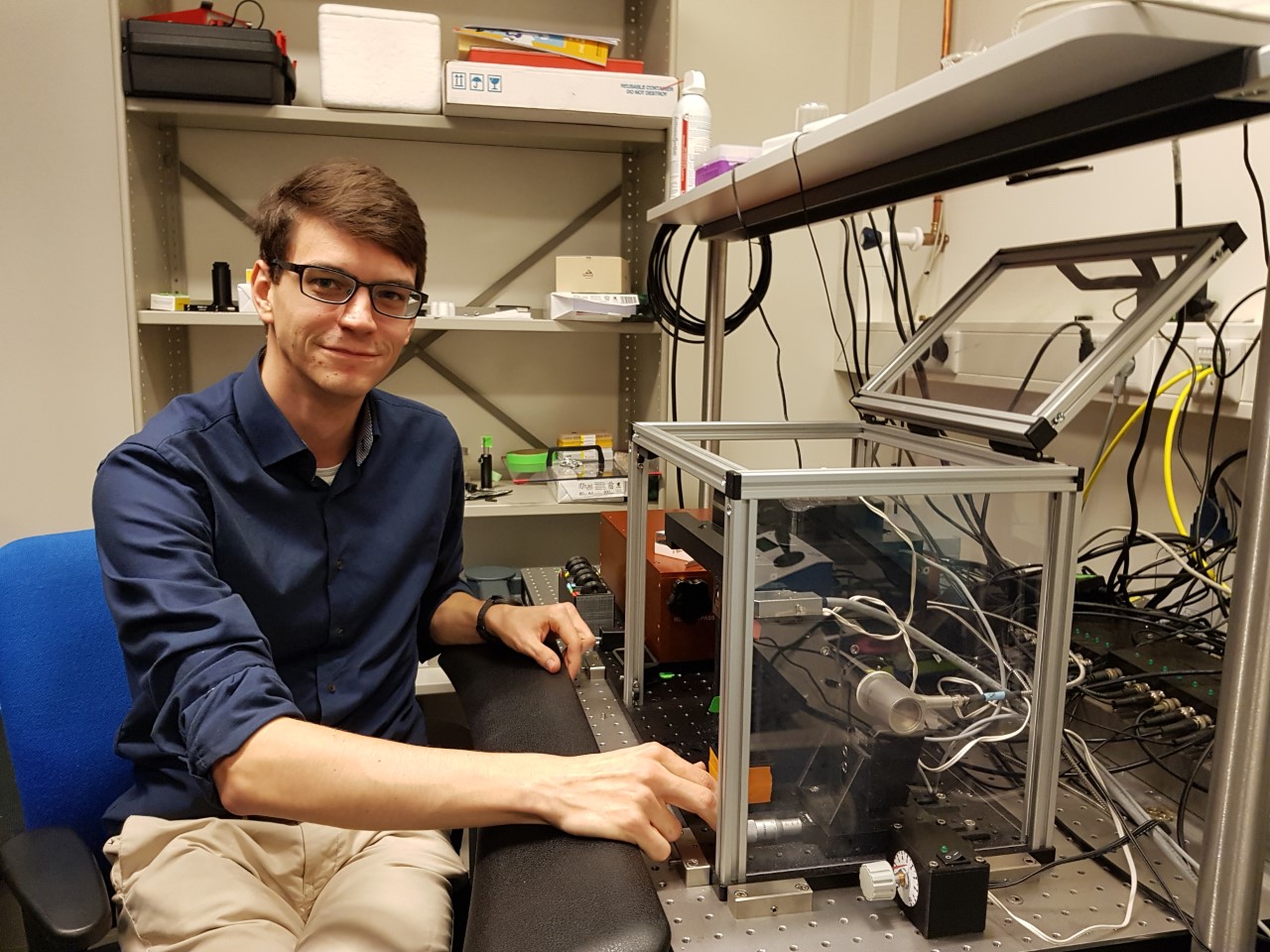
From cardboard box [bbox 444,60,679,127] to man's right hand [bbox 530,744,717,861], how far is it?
4.81 feet

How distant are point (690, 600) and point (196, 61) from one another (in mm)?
1490

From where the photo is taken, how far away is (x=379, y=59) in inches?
72.2

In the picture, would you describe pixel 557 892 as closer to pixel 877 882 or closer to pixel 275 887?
pixel 877 882

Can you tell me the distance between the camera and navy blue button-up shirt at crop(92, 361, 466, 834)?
2.98ft

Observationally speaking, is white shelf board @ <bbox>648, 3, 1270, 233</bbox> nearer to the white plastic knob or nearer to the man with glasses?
the man with glasses

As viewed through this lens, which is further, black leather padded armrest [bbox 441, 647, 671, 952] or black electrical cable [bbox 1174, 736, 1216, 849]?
black electrical cable [bbox 1174, 736, 1216, 849]

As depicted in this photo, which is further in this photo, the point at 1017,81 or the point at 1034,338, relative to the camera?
the point at 1034,338

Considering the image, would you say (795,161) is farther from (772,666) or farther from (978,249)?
Result: (978,249)

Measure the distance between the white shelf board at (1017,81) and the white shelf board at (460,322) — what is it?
88 cm

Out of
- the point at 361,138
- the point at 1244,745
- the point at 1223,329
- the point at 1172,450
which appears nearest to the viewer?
the point at 1244,745

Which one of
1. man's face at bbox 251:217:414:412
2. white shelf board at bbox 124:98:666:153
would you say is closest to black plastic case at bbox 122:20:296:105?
white shelf board at bbox 124:98:666:153

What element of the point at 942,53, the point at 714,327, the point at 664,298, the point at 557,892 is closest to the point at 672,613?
the point at 557,892

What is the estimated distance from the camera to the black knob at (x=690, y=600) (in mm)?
1213

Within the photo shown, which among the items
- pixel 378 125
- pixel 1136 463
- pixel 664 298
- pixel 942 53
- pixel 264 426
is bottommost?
pixel 1136 463
